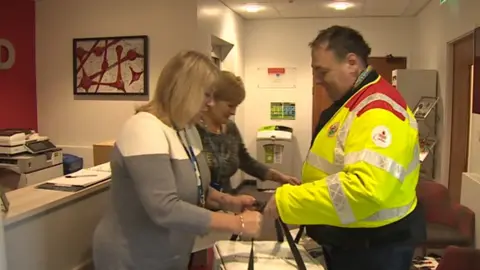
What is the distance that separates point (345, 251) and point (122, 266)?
2.43 feet

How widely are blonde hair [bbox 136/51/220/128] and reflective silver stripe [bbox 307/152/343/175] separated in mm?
430

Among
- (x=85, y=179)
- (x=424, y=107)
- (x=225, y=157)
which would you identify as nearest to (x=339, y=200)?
(x=225, y=157)

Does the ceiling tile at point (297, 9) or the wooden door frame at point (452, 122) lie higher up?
the ceiling tile at point (297, 9)

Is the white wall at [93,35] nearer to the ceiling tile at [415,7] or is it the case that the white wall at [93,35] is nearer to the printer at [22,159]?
the printer at [22,159]

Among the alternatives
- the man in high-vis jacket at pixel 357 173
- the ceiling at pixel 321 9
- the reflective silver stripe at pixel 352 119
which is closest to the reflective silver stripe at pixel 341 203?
the man in high-vis jacket at pixel 357 173

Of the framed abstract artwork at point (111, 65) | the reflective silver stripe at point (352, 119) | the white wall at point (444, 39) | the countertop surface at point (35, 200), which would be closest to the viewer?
the reflective silver stripe at point (352, 119)

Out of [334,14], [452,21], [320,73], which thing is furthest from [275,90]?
[320,73]

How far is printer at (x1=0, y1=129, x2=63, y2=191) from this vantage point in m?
4.25

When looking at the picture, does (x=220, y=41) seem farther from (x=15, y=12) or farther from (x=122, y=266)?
(x=122, y=266)

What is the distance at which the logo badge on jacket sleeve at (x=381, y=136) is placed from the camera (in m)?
1.47

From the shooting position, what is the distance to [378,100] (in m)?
1.56

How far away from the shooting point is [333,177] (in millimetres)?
1518

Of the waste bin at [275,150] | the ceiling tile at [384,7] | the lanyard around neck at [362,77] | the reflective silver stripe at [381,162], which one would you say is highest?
the ceiling tile at [384,7]

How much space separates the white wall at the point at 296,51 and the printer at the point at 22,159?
3.88 meters
